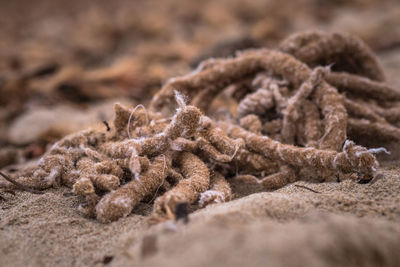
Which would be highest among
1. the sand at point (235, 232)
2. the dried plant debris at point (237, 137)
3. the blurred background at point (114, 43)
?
the blurred background at point (114, 43)

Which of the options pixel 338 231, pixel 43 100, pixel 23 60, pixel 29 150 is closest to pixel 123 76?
pixel 43 100

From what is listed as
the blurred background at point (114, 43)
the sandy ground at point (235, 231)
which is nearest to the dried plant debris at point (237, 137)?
the sandy ground at point (235, 231)

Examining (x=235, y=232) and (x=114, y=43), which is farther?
(x=114, y=43)

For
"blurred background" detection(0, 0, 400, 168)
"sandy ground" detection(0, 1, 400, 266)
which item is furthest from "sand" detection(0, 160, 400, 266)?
"blurred background" detection(0, 0, 400, 168)

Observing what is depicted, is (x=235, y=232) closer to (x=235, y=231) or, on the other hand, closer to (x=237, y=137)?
(x=235, y=231)

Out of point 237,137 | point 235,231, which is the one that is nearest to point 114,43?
point 237,137

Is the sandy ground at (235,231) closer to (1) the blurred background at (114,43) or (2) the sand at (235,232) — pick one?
(2) the sand at (235,232)

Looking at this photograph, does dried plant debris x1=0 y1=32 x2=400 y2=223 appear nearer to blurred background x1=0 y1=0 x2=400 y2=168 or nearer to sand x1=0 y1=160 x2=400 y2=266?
sand x1=0 y1=160 x2=400 y2=266
